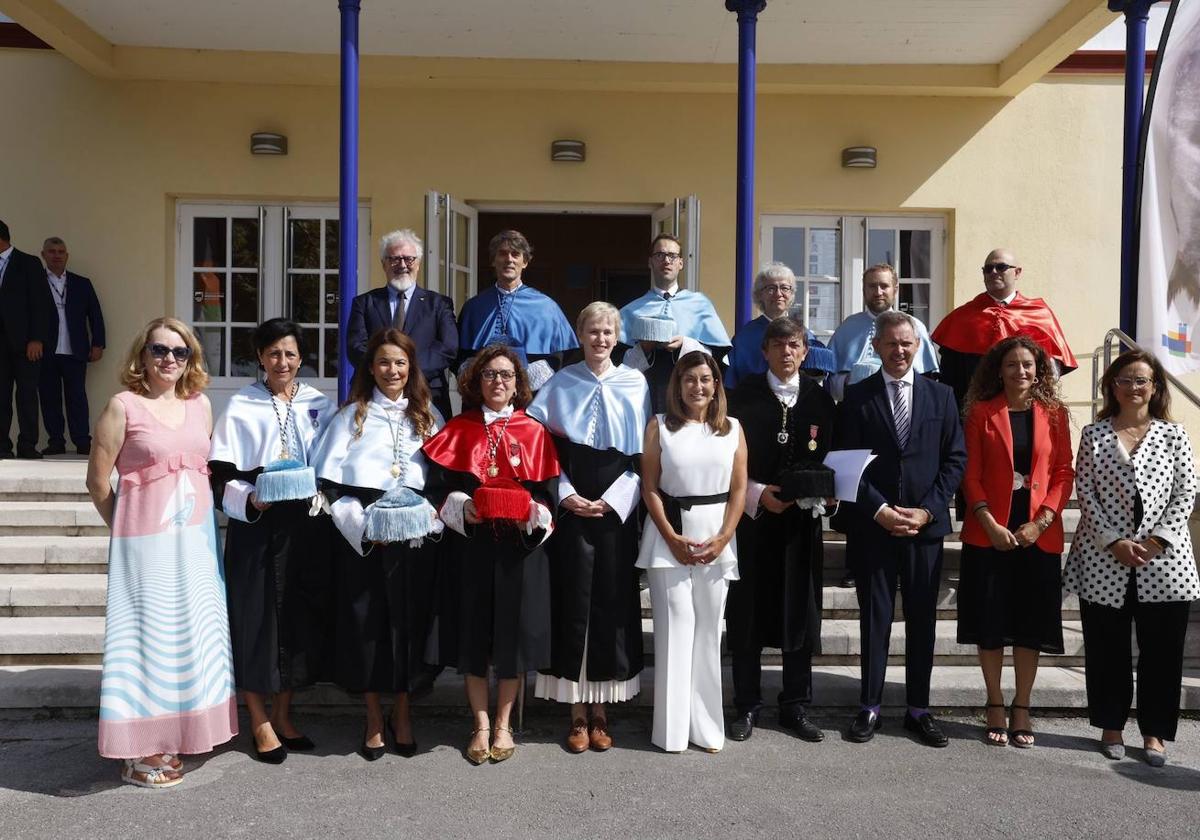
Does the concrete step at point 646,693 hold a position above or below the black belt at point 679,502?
below

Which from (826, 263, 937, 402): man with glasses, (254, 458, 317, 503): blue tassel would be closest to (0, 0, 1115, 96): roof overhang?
(826, 263, 937, 402): man with glasses

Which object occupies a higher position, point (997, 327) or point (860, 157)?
point (860, 157)

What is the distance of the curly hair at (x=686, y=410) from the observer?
14.4ft

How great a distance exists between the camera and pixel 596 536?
4.38 metres

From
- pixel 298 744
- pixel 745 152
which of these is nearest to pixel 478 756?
pixel 298 744

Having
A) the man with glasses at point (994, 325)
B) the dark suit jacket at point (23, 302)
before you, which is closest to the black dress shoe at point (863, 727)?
the man with glasses at point (994, 325)

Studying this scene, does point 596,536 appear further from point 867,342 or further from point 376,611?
point 867,342

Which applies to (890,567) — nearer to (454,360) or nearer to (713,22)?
(454,360)

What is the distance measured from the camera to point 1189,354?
5.53 m

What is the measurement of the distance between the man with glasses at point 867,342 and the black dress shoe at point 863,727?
65.0 inches

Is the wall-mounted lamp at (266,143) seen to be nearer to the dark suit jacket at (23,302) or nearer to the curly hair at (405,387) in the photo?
the dark suit jacket at (23,302)

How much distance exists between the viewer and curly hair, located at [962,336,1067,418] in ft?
14.9

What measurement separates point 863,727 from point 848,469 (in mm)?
1091

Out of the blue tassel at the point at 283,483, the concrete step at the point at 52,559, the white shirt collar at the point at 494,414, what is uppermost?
the white shirt collar at the point at 494,414
